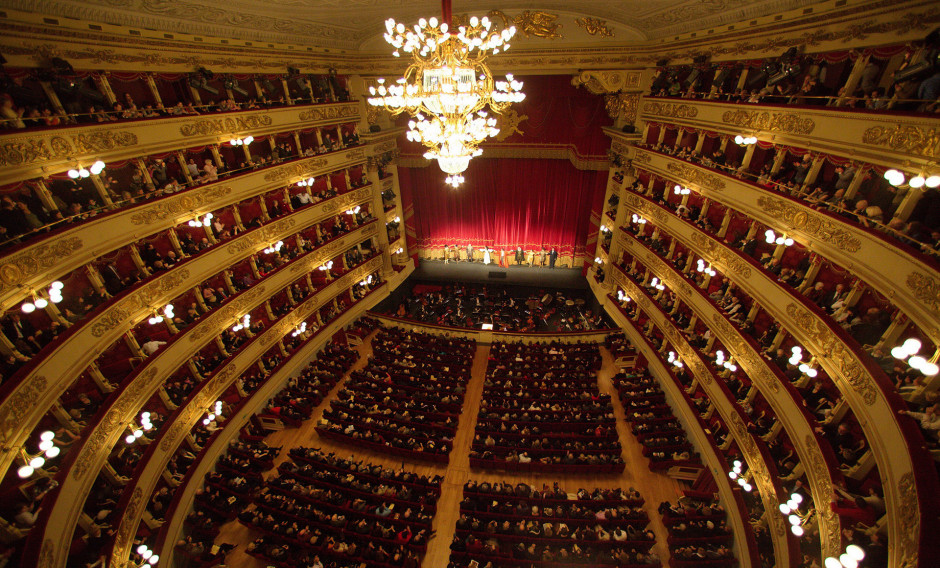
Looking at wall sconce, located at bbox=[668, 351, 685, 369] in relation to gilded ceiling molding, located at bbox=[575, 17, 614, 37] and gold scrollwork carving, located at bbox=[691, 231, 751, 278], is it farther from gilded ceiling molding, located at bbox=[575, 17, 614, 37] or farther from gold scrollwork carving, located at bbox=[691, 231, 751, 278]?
gilded ceiling molding, located at bbox=[575, 17, 614, 37]

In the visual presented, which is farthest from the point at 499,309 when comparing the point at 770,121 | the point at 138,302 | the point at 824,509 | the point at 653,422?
the point at 138,302

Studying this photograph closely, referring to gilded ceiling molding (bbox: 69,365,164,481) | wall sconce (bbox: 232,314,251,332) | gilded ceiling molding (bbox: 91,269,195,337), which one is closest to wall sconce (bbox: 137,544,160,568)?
gilded ceiling molding (bbox: 69,365,164,481)

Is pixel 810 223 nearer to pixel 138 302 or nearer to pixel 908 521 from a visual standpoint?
pixel 908 521

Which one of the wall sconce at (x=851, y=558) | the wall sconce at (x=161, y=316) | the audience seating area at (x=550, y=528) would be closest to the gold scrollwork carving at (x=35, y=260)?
the wall sconce at (x=161, y=316)

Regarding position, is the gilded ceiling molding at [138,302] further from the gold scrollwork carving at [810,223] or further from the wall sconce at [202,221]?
the gold scrollwork carving at [810,223]

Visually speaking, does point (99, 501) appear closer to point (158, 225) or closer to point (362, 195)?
point (158, 225)

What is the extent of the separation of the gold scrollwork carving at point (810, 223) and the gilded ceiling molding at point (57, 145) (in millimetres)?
14261

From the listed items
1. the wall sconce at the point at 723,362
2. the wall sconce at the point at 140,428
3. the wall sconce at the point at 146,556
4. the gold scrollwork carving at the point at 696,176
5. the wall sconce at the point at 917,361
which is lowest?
the wall sconce at the point at 146,556

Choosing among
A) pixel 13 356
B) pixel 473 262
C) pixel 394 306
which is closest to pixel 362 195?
pixel 394 306

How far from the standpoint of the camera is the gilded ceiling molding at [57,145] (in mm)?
6758

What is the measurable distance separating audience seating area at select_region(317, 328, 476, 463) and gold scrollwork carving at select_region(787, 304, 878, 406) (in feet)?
29.8

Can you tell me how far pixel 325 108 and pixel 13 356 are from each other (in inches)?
456

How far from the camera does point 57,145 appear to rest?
743 centimetres

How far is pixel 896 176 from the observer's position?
17.7ft
